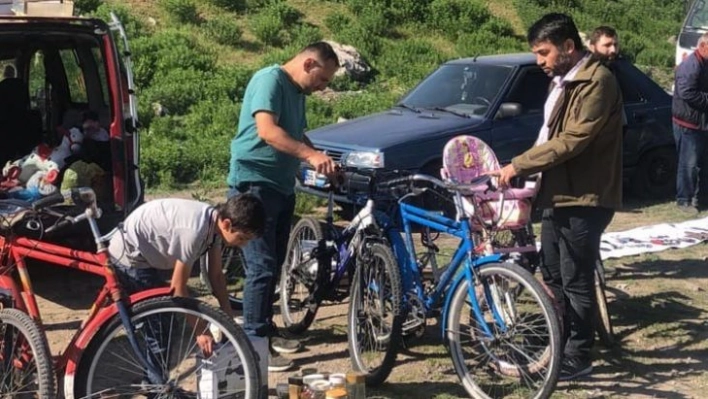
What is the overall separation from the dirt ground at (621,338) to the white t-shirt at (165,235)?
1.26 m

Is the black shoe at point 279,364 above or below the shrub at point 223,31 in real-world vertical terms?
below

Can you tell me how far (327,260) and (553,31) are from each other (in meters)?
1.96

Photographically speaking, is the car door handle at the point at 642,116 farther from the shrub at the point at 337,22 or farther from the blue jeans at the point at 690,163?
the shrub at the point at 337,22

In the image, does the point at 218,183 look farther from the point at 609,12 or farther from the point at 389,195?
the point at 609,12

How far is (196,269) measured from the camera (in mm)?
7773

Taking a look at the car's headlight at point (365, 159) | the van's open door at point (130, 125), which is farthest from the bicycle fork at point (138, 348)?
the car's headlight at point (365, 159)

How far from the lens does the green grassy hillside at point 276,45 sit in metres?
13.7

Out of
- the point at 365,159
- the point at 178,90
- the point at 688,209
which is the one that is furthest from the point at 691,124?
the point at 178,90

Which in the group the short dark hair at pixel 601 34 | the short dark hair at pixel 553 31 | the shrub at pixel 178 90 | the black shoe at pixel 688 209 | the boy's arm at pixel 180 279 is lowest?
the black shoe at pixel 688 209

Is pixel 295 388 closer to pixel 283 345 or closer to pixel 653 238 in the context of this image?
pixel 283 345

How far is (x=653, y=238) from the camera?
8797 millimetres

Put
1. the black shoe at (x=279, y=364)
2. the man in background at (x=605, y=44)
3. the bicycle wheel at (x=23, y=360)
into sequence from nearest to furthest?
the bicycle wheel at (x=23, y=360) < the black shoe at (x=279, y=364) < the man in background at (x=605, y=44)

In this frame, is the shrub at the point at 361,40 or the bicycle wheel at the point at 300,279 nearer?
the bicycle wheel at the point at 300,279

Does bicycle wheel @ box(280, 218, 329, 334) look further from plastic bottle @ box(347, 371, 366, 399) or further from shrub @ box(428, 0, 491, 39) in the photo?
shrub @ box(428, 0, 491, 39)
